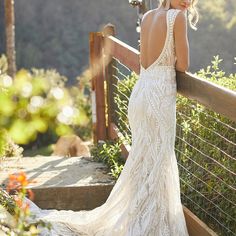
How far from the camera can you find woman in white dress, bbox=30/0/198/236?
11.7ft

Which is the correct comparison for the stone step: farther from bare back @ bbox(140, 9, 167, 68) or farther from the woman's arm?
the woman's arm

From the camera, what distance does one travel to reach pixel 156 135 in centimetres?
377

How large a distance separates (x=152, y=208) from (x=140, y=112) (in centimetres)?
57

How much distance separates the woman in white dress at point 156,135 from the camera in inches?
141

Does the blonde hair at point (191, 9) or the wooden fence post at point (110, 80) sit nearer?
the blonde hair at point (191, 9)

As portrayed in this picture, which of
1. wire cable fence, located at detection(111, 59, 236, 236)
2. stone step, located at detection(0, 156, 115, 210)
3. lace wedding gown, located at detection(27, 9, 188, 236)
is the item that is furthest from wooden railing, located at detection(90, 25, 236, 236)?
lace wedding gown, located at detection(27, 9, 188, 236)

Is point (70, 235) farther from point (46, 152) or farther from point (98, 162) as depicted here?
point (46, 152)

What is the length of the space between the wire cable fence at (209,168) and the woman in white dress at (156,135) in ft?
0.65

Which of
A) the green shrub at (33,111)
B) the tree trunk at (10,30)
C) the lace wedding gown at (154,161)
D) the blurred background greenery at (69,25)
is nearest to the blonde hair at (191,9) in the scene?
the lace wedding gown at (154,161)

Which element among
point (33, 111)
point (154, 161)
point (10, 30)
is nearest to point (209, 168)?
point (154, 161)

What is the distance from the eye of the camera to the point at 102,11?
52.7 m

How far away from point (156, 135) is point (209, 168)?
0.43 meters

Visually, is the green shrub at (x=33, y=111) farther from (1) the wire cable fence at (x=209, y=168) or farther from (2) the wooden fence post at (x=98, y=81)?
(2) the wooden fence post at (x=98, y=81)

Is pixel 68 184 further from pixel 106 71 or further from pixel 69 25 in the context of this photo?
pixel 69 25
